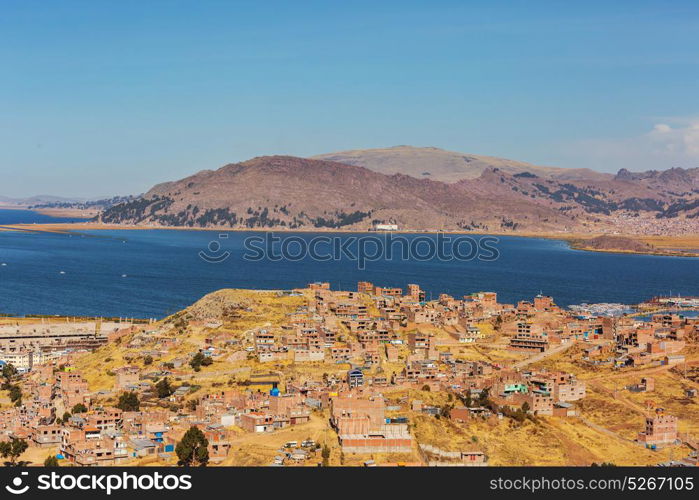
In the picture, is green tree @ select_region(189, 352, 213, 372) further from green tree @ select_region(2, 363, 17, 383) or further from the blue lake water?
the blue lake water

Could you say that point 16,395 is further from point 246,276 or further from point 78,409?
point 246,276

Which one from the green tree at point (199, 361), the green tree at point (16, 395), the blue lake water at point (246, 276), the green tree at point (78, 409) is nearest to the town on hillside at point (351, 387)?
the green tree at point (78, 409)

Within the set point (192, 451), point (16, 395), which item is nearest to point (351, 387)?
point (192, 451)

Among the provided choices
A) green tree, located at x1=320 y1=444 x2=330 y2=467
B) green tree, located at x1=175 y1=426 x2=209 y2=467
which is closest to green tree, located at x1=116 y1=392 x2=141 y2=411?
green tree, located at x1=175 y1=426 x2=209 y2=467

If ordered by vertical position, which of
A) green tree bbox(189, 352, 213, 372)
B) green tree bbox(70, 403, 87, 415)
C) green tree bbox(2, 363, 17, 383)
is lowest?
green tree bbox(2, 363, 17, 383)

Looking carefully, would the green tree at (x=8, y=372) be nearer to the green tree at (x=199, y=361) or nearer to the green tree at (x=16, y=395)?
the green tree at (x=16, y=395)
